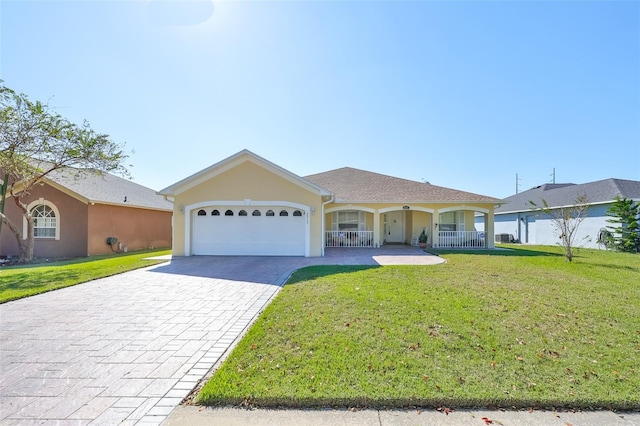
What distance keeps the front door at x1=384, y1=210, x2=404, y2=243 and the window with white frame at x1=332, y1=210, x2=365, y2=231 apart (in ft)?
9.71

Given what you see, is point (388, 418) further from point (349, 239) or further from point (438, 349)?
point (349, 239)

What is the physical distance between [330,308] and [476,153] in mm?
19907

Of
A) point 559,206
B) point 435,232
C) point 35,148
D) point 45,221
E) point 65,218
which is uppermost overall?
point 35,148

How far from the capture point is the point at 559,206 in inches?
859

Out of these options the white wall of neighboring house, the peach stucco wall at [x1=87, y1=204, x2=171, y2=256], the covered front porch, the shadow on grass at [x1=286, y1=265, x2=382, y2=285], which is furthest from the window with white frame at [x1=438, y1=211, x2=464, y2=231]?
the peach stucco wall at [x1=87, y1=204, x2=171, y2=256]

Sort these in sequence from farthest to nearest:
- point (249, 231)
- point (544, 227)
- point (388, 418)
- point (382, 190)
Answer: point (544, 227) < point (382, 190) < point (249, 231) < point (388, 418)

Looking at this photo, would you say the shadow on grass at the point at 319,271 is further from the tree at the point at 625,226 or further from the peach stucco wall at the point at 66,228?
the tree at the point at 625,226

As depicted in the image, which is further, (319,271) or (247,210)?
(247,210)

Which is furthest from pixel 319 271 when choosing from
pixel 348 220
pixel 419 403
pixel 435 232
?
pixel 435 232

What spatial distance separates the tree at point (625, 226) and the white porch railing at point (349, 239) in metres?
15.2

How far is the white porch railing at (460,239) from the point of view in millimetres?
17500

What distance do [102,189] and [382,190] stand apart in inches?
681

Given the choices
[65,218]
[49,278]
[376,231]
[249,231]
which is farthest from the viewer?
[376,231]

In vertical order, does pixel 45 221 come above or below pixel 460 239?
above
